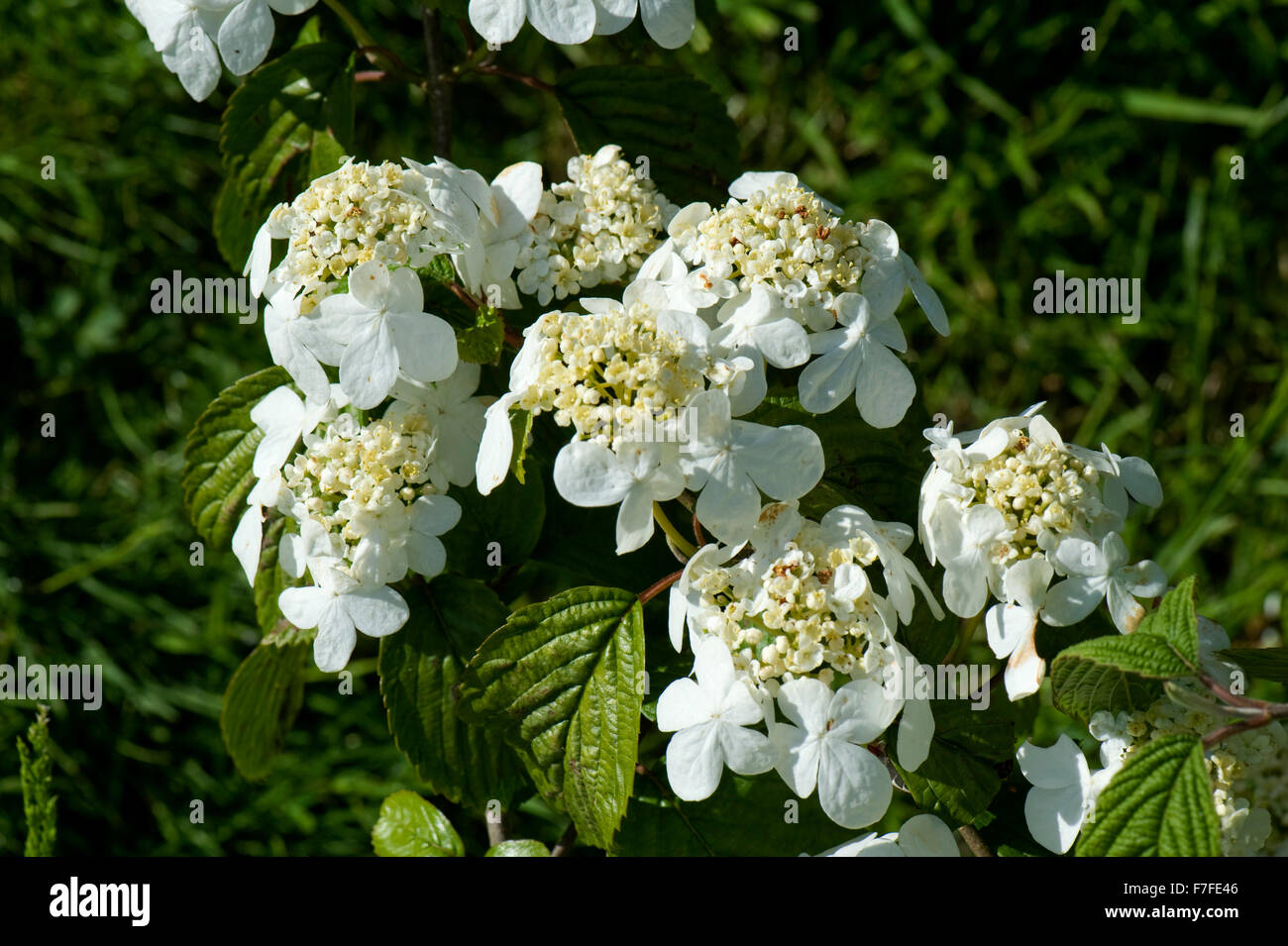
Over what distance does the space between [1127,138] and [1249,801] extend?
1878 mm

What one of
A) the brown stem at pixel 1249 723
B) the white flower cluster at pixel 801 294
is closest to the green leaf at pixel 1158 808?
the brown stem at pixel 1249 723

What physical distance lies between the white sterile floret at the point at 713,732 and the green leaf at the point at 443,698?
1.01 ft

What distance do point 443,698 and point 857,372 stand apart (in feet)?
1.78

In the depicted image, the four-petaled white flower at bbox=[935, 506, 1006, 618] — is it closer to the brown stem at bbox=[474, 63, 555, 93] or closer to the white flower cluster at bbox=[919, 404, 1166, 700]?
the white flower cluster at bbox=[919, 404, 1166, 700]

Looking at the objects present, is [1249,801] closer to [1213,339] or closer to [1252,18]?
[1213,339]

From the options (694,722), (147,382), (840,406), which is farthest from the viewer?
(147,382)

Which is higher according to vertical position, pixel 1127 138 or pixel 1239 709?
pixel 1127 138

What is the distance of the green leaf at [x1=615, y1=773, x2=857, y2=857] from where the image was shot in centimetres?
124

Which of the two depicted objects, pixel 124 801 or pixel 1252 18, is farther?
pixel 1252 18

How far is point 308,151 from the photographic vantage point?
147 cm

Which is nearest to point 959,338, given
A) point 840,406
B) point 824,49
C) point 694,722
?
point 824,49

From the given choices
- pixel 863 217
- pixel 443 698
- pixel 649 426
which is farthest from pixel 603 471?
pixel 863 217
